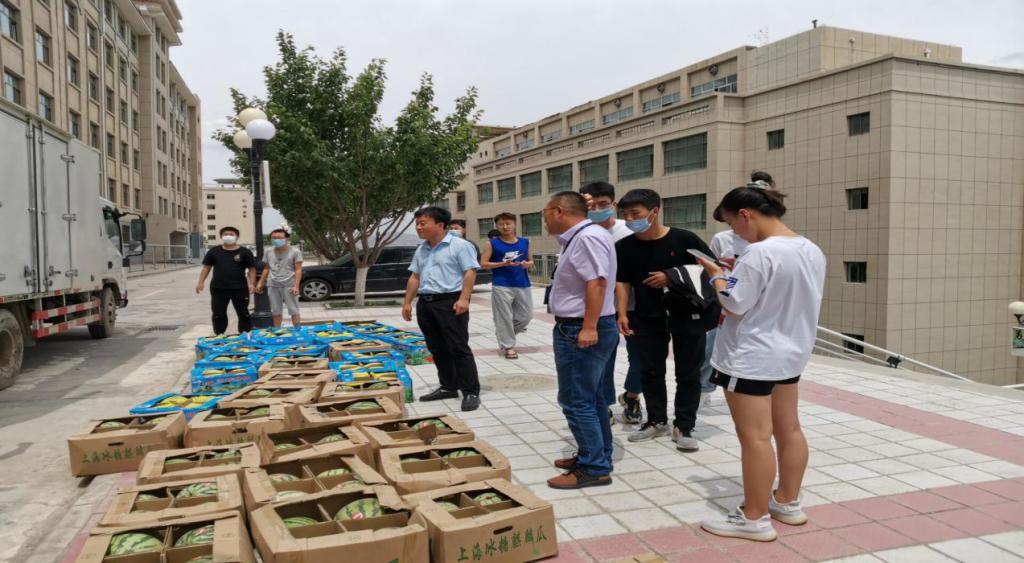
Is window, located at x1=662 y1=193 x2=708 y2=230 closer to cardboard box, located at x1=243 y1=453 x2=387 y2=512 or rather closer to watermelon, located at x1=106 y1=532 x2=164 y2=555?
cardboard box, located at x1=243 y1=453 x2=387 y2=512

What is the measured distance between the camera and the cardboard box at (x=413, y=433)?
12.5 ft

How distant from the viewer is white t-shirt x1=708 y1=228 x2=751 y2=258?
495cm

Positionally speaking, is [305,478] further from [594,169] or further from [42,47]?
[594,169]

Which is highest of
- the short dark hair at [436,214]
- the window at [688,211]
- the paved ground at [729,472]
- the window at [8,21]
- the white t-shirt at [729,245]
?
the window at [8,21]

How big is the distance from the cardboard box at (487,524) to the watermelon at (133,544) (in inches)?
40.4

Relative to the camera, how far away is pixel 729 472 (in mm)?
4242

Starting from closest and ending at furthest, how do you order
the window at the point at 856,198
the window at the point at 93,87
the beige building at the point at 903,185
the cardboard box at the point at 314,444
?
1. the cardboard box at the point at 314,444
2. the beige building at the point at 903,185
3. the window at the point at 856,198
4. the window at the point at 93,87

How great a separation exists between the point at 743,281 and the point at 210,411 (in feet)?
12.3

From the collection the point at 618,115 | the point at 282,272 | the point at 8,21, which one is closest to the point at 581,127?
the point at 618,115

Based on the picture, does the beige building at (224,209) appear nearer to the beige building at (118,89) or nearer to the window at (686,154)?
the beige building at (118,89)

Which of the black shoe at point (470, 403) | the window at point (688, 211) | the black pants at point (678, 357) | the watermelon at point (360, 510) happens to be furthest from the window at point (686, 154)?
the watermelon at point (360, 510)

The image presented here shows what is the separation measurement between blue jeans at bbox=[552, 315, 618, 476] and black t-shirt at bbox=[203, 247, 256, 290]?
647cm

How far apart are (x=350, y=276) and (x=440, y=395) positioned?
44.3ft

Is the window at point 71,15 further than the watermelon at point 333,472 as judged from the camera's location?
Yes
